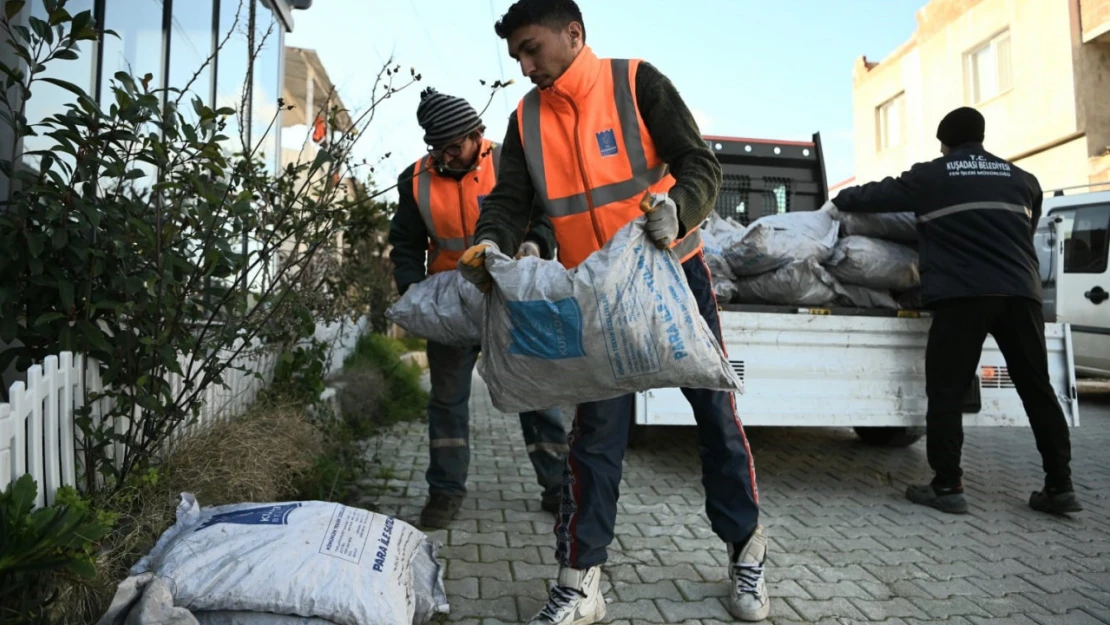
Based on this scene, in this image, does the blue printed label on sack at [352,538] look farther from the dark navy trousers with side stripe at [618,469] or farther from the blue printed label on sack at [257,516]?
the dark navy trousers with side stripe at [618,469]

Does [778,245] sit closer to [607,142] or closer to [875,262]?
[875,262]

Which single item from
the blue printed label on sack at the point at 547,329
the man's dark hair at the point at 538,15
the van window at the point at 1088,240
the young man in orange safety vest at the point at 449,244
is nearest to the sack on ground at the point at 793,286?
the young man in orange safety vest at the point at 449,244

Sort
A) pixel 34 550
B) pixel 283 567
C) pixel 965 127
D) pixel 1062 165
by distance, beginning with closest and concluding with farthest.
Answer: pixel 34 550
pixel 283 567
pixel 965 127
pixel 1062 165

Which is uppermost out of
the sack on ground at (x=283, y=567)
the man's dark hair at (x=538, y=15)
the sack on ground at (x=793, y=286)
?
the man's dark hair at (x=538, y=15)

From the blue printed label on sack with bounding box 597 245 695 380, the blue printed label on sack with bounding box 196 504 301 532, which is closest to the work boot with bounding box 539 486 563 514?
the blue printed label on sack with bounding box 196 504 301 532

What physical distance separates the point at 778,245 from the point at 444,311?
6.28 feet

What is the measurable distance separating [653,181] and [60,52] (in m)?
1.81

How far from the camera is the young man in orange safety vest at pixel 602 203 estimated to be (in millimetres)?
2580

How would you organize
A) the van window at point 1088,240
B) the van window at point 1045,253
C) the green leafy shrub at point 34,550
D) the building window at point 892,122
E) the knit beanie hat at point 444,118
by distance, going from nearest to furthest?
the green leafy shrub at point 34,550, the knit beanie hat at point 444,118, the van window at point 1045,253, the van window at point 1088,240, the building window at point 892,122

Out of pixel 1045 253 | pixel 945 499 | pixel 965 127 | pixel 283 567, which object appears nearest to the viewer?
pixel 283 567

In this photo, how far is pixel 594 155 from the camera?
2.62 m

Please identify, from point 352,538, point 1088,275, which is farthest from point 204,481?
point 1088,275

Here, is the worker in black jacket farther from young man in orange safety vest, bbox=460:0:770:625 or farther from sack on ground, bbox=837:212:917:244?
young man in orange safety vest, bbox=460:0:770:625

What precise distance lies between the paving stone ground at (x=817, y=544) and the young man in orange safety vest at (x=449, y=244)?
0.21 m
